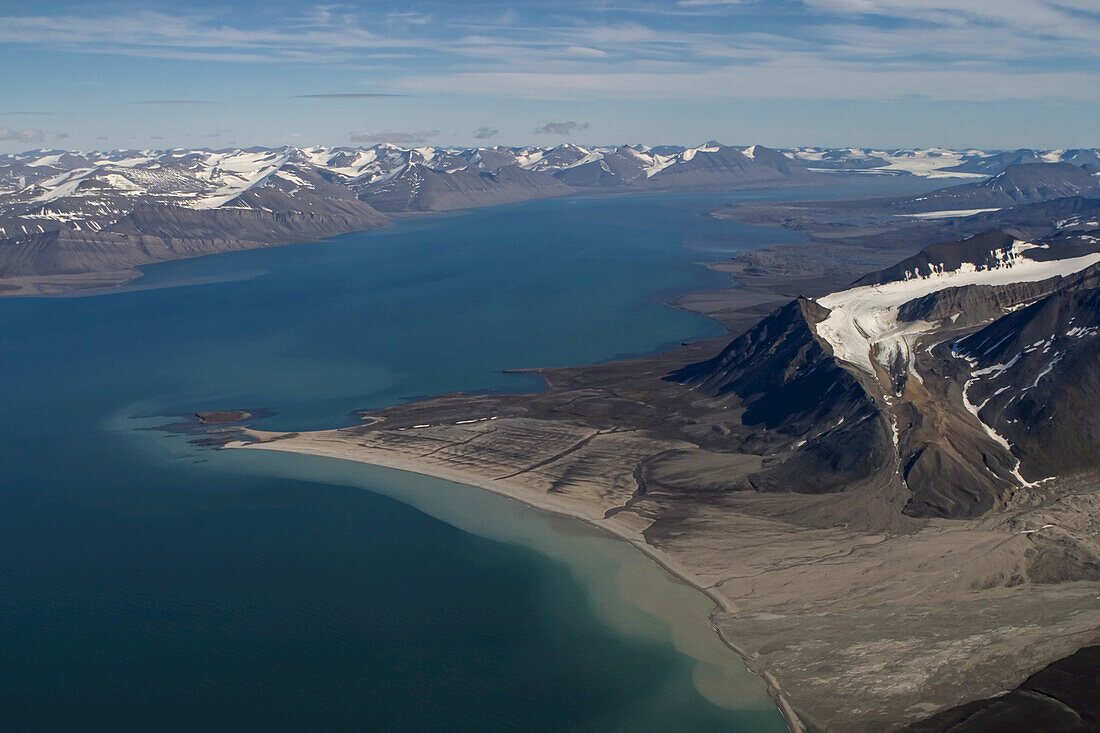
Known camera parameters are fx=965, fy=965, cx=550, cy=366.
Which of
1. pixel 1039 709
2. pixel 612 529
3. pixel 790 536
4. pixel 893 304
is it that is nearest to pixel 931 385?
pixel 893 304

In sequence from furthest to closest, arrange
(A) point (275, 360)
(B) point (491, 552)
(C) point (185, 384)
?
1. (A) point (275, 360)
2. (C) point (185, 384)
3. (B) point (491, 552)

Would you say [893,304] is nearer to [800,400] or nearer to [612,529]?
[800,400]

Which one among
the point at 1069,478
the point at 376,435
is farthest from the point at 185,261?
the point at 1069,478

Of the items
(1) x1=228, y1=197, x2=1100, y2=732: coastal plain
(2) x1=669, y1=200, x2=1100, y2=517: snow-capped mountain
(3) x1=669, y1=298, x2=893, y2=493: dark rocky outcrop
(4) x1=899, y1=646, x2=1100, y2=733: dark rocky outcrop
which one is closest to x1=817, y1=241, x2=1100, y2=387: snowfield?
(2) x1=669, y1=200, x2=1100, y2=517: snow-capped mountain

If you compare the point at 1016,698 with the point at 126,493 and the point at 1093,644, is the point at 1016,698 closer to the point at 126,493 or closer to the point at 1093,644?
the point at 1093,644

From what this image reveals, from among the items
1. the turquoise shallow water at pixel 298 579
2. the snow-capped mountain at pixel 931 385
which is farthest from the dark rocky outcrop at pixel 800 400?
the turquoise shallow water at pixel 298 579

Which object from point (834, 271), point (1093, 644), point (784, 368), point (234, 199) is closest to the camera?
point (1093, 644)

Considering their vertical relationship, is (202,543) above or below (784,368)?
below

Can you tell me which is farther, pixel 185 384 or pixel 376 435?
pixel 185 384
